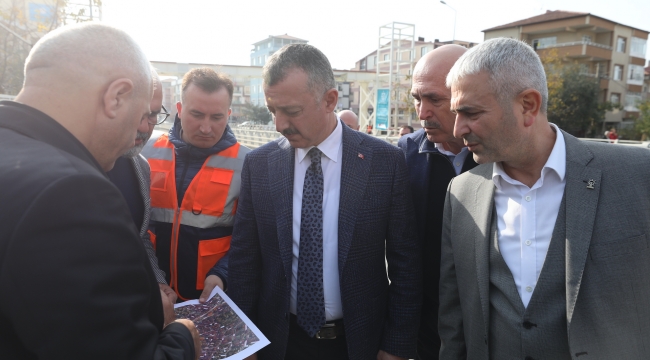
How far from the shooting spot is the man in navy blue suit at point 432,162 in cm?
241

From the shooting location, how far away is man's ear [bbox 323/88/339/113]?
238 centimetres

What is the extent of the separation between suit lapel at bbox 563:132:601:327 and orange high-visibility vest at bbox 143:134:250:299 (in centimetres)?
198

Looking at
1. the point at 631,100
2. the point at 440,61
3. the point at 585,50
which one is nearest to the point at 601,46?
the point at 585,50

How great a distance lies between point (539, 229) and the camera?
1.83 meters

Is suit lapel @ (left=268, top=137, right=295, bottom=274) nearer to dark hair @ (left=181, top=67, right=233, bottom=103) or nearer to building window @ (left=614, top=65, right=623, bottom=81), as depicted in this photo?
dark hair @ (left=181, top=67, right=233, bottom=103)

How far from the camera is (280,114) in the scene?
2307 millimetres

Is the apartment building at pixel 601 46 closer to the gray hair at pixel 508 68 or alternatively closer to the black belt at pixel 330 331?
the gray hair at pixel 508 68

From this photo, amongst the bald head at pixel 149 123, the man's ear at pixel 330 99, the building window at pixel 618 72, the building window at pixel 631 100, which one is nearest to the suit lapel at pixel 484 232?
the man's ear at pixel 330 99

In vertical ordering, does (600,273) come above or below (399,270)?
above

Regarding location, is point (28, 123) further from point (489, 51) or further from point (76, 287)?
point (489, 51)

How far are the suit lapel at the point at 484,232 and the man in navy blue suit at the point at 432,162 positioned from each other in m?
0.39

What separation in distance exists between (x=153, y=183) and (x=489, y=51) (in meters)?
2.26

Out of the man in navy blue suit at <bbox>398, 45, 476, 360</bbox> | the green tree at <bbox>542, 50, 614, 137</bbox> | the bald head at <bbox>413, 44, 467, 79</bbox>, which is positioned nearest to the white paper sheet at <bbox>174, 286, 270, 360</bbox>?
the man in navy blue suit at <bbox>398, 45, 476, 360</bbox>

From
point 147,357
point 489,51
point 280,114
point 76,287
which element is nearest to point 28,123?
point 76,287
